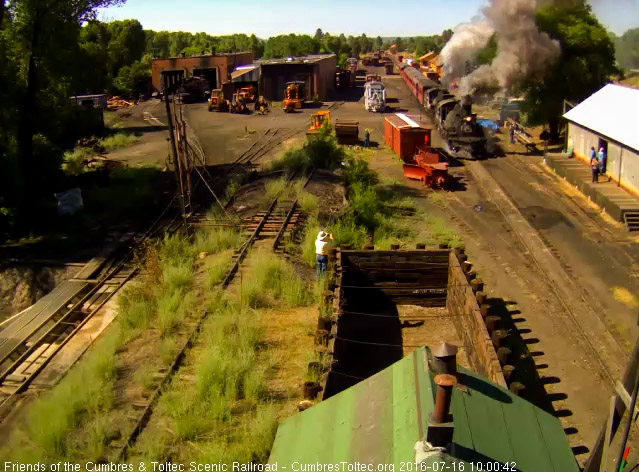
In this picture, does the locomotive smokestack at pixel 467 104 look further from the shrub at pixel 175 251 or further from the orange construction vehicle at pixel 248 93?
the orange construction vehicle at pixel 248 93

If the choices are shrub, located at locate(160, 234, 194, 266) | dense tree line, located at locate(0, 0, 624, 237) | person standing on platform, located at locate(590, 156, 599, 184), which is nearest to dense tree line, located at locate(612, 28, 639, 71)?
dense tree line, located at locate(0, 0, 624, 237)

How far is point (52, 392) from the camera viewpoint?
928cm

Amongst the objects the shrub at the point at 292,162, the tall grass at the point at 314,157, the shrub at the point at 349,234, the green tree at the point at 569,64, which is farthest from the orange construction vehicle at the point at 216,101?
the shrub at the point at 349,234

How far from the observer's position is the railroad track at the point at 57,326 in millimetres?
10664

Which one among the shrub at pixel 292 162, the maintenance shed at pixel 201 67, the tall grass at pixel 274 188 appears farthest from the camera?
the maintenance shed at pixel 201 67

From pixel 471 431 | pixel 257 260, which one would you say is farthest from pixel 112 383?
pixel 471 431

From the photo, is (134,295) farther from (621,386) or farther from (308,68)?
(308,68)

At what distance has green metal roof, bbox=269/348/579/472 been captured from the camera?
393 centimetres

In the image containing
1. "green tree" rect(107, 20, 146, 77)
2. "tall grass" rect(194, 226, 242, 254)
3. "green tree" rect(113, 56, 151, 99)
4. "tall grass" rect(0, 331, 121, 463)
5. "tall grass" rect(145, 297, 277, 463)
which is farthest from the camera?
"green tree" rect(107, 20, 146, 77)

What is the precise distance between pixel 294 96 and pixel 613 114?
91.3 ft

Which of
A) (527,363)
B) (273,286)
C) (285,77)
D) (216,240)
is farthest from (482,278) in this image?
(285,77)

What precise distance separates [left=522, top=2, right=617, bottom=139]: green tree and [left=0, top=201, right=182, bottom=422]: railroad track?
71.4 ft

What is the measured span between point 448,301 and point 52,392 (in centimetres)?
784
